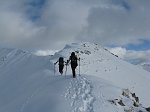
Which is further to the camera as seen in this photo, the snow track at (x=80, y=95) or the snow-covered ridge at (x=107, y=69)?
the snow-covered ridge at (x=107, y=69)

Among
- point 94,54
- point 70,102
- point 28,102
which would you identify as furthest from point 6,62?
point 70,102

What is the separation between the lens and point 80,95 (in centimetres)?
2895

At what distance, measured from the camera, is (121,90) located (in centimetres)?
3041

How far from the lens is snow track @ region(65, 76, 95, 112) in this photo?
85.6 feet

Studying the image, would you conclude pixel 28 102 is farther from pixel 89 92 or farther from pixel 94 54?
pixel 94 54

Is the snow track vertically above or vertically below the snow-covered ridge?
below

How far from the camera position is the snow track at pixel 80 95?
2609cm

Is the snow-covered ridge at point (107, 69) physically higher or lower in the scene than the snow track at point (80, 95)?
higher

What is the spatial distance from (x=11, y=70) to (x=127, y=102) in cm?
3936

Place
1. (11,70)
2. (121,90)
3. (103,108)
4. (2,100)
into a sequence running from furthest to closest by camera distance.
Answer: (11,70) → (2,100) → (121,90) → (103,108)

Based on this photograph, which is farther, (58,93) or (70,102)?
(58,93)

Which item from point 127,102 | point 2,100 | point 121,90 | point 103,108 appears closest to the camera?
point 103,108

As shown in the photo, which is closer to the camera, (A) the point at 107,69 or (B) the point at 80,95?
(B) the point at 80,95

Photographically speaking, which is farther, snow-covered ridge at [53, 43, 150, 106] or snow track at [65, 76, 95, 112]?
snow-covered ridge at [53, 43, 150, 106]
